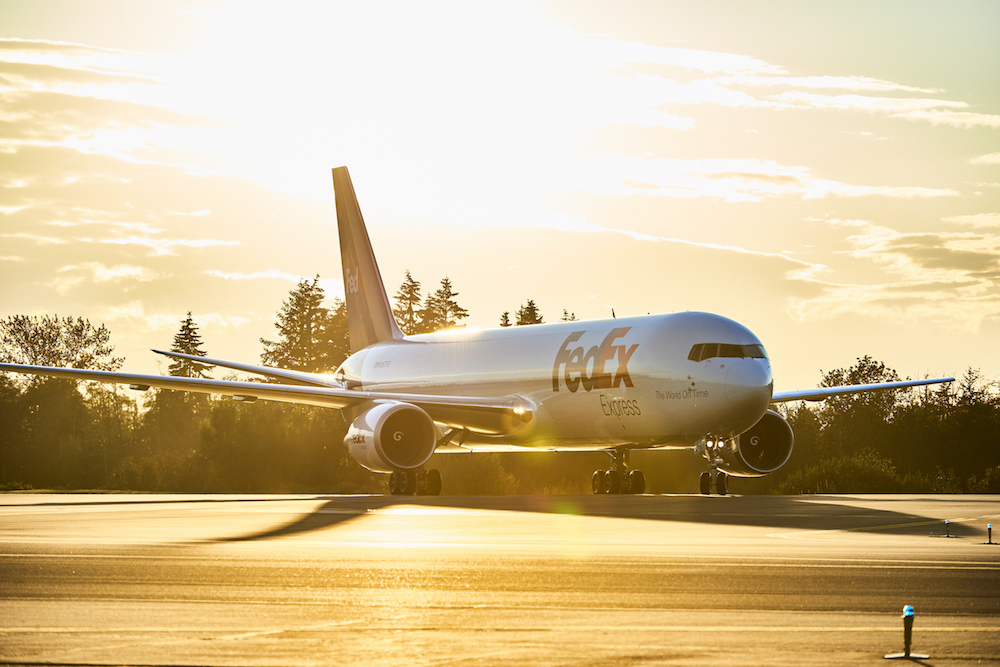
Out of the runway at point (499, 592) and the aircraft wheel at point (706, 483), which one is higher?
the aircraft wheel at point (706, 483)

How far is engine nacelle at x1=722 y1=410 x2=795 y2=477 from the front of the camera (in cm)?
2753

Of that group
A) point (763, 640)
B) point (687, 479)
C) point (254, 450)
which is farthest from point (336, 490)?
point (763, 640)

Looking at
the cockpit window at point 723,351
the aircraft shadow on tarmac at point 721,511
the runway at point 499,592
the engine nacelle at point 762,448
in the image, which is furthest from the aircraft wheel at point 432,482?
the runway at point 499,592

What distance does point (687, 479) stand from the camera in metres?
38.6

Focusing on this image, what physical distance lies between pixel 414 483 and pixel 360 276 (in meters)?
11.2

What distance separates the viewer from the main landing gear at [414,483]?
29.9m

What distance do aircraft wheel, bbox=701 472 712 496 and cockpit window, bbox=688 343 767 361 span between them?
9.89ft

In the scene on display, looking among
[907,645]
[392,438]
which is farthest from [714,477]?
[907,645]

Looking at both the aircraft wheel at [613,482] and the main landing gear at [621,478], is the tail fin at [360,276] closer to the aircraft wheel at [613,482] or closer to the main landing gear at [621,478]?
the main landing gear at [621,478]

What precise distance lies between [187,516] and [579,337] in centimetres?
1210

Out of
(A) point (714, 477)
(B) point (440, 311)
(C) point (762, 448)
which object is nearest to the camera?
(A) point (714, 477)

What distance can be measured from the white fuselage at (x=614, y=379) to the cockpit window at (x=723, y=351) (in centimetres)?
5

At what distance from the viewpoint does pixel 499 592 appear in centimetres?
911

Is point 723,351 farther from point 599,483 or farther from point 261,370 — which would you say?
point 261,370
